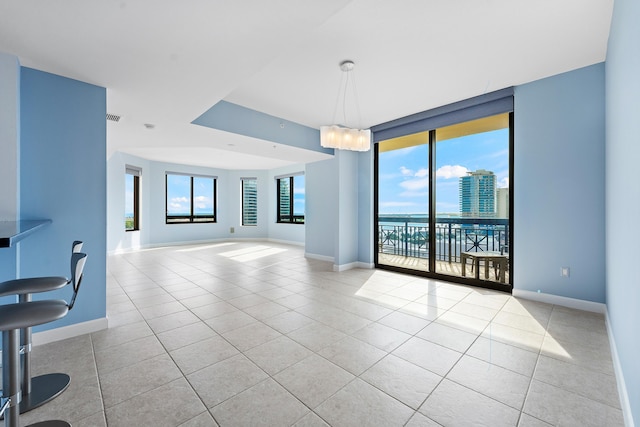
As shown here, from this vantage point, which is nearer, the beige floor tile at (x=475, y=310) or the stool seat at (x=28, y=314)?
the stool seat at (x=28, y=314)

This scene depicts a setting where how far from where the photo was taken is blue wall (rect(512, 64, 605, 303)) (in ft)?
9.85

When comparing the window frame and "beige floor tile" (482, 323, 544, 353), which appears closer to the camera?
"beige floor tile" (482, 323, 544, 353)

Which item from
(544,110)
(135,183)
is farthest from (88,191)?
(135,183)

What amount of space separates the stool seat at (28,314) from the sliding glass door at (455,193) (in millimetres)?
4459

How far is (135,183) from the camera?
25.7 ft

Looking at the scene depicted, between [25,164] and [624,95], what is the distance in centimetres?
450

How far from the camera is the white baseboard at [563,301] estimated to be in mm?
3009

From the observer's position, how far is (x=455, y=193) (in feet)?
15.6

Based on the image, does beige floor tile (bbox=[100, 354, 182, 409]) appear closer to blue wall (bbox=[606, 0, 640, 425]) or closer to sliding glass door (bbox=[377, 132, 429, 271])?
blue wall (bbox=[606, 0, 640, 425])

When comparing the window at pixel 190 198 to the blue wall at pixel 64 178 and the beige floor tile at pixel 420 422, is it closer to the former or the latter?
the blue wall at pixel 64 178

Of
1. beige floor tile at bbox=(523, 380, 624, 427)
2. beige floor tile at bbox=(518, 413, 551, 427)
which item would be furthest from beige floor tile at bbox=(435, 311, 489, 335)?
beige floor tile at bbox=(518, 413, 551, 427)

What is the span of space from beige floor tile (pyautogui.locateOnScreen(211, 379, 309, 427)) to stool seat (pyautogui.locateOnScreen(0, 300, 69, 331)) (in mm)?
956

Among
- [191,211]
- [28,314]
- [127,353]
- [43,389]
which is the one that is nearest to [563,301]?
[127,353]

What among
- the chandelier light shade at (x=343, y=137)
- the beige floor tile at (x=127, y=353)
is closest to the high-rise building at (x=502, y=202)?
the chandelier light shade at (x=343, y=137)
